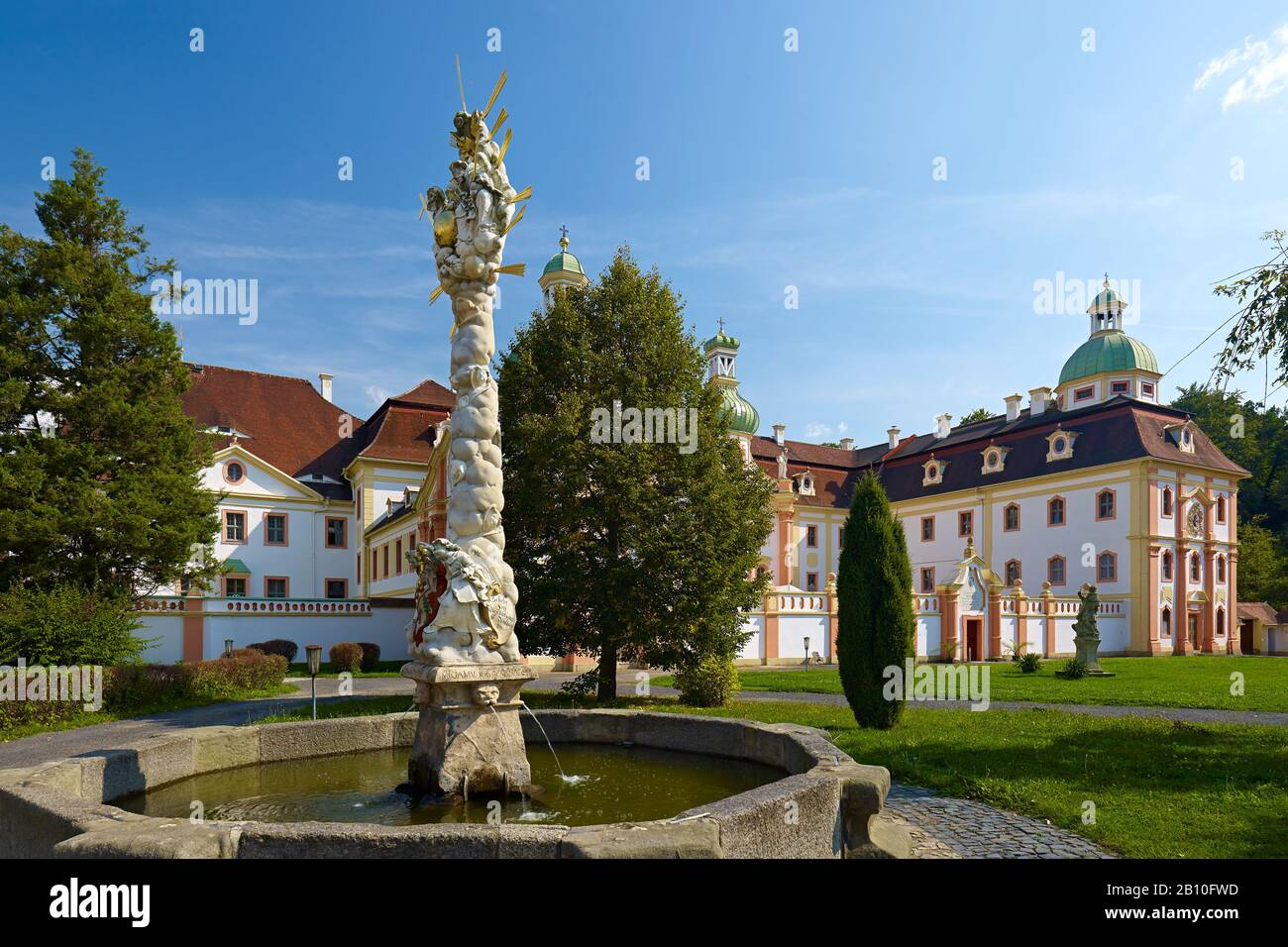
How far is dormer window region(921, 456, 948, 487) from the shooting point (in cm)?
5162

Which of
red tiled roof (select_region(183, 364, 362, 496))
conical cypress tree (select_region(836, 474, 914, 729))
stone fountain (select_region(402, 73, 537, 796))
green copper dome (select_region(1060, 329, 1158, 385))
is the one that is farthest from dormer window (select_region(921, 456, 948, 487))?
stone fountain (select_region(402, 73, 537, 796))

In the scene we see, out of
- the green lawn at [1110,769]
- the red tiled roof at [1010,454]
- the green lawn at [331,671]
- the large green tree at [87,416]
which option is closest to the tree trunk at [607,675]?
the green lawn at [1110,769]

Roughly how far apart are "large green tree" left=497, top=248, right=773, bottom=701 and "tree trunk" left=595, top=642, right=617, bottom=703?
30 millimetres

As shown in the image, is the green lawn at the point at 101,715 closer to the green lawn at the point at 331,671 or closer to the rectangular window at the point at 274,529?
the green lawn at the point at 331,671

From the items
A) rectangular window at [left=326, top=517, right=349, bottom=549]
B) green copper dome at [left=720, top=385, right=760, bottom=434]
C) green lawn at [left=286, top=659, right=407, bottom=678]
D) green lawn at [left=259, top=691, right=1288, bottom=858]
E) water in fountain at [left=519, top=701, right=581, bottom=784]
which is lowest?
green lawn at [left=286, top=659, right=407, bottom=678]

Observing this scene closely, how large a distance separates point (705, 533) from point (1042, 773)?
322 inches

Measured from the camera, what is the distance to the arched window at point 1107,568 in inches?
1620

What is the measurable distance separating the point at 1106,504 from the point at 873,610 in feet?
115

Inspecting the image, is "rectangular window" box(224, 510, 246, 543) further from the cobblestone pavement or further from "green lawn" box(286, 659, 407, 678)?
the cobblestone pavement

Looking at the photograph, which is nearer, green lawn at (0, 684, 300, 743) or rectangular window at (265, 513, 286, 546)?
green lawn at (0, 684, 300, 743)

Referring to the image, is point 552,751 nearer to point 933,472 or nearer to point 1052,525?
point 1052,525

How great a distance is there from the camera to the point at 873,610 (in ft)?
42.1

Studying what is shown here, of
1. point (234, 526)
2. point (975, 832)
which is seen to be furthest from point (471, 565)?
point (234, 526)

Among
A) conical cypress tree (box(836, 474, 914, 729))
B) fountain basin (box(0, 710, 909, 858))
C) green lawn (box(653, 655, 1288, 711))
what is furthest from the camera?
green lawn (box(653, 655, 1288, 711))
